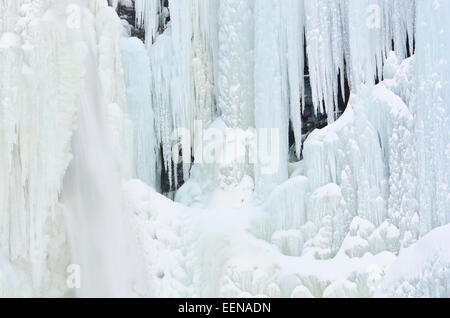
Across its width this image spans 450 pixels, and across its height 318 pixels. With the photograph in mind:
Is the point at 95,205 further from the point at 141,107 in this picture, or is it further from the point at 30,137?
the point at 141,107

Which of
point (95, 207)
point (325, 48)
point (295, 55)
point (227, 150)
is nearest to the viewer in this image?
point (95, 207)

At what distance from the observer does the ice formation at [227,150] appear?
9.41 metres

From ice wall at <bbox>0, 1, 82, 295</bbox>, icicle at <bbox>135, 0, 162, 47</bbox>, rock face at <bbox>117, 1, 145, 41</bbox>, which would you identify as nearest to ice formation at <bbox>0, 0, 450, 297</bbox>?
ice wall at <bbox>0, 1, 82, 295</bbox>

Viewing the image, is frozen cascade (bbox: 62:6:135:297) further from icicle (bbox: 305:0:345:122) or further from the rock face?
icicle (bbox: 305:0:345:122)

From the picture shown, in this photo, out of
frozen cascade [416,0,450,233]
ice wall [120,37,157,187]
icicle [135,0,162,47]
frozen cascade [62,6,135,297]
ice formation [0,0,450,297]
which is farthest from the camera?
icicle [135,0,162,47]

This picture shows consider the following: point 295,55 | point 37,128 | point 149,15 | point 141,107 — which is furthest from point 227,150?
point 37,128

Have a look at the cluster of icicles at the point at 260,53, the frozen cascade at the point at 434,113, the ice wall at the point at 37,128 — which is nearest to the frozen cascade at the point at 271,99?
the cluster of icicles at the point at 260,53

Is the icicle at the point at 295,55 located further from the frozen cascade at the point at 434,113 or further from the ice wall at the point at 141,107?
the ice wall at the point at 141,107

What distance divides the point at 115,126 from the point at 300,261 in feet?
7.76

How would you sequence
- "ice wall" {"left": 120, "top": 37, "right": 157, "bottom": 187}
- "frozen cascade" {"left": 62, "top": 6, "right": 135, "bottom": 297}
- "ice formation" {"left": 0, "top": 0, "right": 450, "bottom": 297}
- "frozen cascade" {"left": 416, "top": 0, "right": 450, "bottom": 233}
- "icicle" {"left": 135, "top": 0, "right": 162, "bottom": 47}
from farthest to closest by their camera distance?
"icicle" {"left": 135, "top": 0, "right": 162, "bottom": 47}, "ice wall" {"left": 120, "top": 37, "right": 157, "bottom": 187}, "frozen cascade" {"left": 62, "top": 6, "right": 135, "bottom": 297}, "ice formation" {"left": 0, "top": 0, "right": 450, "bottom": 297}, "frozen cascade" {"left": 416, "top": 0, "right": 450, "bottom": 233}

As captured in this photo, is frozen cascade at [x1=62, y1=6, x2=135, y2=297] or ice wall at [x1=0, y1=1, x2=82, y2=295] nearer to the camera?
ice wall at [x1=0, y1=1, x2=82, y2=295]

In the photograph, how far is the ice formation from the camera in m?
9.41

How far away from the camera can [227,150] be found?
10445mm

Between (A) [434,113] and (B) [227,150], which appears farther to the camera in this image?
(B) [227,150]
